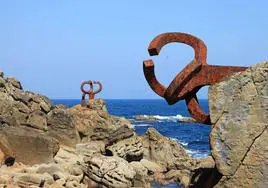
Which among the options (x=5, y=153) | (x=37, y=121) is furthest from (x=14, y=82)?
(x=5, y=153)

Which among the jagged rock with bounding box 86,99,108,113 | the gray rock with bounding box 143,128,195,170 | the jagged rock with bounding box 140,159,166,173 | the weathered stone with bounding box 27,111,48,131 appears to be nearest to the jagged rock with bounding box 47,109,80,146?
the weathered stone with bounding box 27,111,48,131

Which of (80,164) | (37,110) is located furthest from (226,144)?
(37,110)

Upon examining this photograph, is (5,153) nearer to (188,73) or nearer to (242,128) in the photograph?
(188,73)

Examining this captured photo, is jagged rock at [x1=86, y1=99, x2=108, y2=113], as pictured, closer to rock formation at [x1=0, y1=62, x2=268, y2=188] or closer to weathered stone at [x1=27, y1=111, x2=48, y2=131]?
rock formation at [x1=0, y1=62, x2=268, y2=188]

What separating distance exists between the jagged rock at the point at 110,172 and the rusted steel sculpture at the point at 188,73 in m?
7.30

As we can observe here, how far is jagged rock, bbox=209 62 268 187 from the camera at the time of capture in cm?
441

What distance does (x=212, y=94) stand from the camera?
457 cm

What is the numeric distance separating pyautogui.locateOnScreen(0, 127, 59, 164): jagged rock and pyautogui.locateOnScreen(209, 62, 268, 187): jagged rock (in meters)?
8.80

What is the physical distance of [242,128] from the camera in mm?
4457

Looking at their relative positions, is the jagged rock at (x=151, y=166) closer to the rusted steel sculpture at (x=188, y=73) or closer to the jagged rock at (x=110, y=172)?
the jagged rock at (x=110, y=172)

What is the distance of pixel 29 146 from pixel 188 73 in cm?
886

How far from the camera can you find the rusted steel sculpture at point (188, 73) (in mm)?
4633

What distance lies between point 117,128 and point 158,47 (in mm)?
14279

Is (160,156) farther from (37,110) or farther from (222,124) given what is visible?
(222,124)
